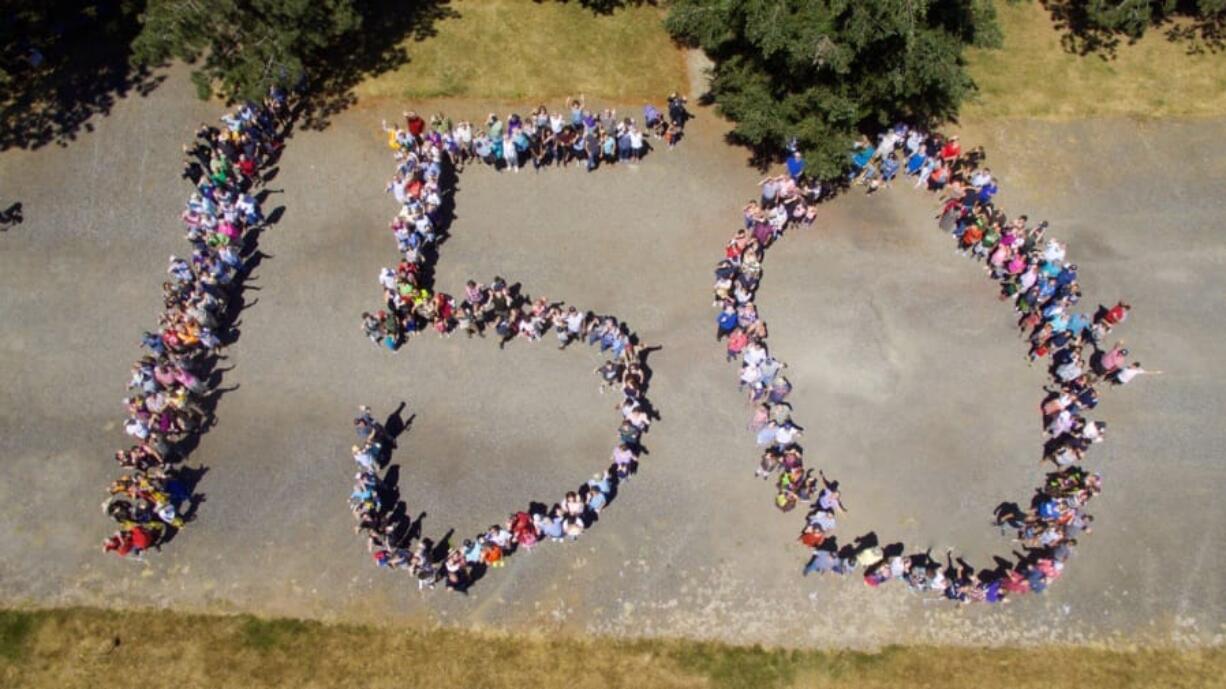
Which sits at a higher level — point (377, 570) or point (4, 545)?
point (377, 570)

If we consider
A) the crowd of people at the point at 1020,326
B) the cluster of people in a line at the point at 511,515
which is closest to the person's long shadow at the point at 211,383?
the cluster of people in a line at the point at 511,515

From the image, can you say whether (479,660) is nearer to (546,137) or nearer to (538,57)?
(546,137)

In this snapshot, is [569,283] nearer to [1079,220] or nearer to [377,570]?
[377,570]

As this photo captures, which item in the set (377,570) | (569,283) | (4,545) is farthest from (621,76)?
(4,545)

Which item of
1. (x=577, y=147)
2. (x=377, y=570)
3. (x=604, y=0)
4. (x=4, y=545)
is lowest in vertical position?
(x=4, y=545)

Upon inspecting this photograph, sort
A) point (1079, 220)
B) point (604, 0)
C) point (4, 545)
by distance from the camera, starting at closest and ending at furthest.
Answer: point (4, 545)
point (1079, 220)
point (604, 0)

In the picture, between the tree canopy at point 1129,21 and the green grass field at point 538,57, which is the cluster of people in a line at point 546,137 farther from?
the tree canopy at point 1129,21
